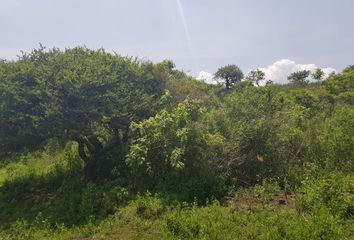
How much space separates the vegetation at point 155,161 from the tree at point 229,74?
2904 centimetres

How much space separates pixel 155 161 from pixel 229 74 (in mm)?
34420

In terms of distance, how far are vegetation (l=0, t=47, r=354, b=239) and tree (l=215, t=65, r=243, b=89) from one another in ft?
95.3

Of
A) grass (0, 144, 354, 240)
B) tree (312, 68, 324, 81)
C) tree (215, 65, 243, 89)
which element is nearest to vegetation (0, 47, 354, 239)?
grass (0, 144, 354, 240)

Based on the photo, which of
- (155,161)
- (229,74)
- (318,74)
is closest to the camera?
(155,161)

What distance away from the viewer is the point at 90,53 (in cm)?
1546

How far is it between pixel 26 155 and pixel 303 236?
12.8 metres

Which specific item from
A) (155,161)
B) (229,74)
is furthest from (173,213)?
(229,74)

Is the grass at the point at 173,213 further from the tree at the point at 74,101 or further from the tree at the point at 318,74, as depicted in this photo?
A: the tree at the point at 318,74

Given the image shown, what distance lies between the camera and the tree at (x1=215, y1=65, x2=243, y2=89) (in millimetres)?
44312

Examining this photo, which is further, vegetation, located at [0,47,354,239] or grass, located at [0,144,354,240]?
vegetation, located at [0,47,354,239]

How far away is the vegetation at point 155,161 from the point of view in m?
8.61

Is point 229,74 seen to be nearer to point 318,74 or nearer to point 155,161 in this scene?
point 318,74

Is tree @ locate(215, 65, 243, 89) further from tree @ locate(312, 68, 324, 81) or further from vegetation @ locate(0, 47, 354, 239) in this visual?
vegetation @ locate(0, 47, 354, 239)

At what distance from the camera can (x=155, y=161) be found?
11.6 m
